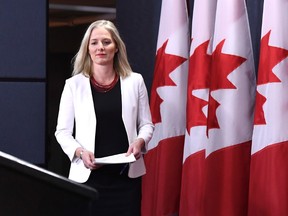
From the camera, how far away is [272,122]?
2.46 metres

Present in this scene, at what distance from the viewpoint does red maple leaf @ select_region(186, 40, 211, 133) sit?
288 cm

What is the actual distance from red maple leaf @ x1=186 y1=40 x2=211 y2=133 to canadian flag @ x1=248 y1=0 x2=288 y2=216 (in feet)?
1.27

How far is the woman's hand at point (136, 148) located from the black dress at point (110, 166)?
4 centimetres

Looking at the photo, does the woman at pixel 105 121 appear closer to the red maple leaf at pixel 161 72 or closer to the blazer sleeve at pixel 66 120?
the blazer sleeve at pixel 66 120

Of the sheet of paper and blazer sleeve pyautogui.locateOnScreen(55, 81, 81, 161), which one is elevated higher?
blazer sleeve pyautogui.locateOnScreen(55, 81, 81, 161)

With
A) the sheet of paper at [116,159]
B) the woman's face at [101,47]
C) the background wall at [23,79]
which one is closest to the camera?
the sheet of paper at [116,159]

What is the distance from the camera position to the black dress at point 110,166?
2352 mm

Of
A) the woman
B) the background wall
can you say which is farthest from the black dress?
the background wall

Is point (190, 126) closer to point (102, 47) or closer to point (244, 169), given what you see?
point (244, 169)

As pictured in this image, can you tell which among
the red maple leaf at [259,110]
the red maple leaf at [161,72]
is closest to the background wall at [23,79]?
the red maple leaf at [161,72]

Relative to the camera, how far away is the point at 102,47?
7.84ft

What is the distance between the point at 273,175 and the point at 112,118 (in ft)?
2.27

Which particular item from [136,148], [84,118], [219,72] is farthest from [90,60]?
[219,72]

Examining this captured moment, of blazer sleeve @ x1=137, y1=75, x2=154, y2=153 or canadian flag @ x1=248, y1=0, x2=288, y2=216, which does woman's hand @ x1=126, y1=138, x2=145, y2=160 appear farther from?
canadian flag @ x1=248, y1=0, x2=288, y2=216
